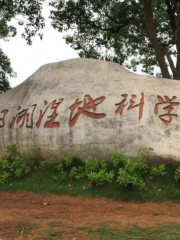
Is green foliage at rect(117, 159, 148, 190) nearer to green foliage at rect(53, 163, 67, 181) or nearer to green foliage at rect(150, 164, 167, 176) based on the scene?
green foliage at rect(150, 164, 167, 176)

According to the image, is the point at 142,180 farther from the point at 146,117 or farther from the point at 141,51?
the point at 141,51

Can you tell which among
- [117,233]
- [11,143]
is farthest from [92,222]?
[11,143]

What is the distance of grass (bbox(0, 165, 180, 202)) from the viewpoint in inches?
201

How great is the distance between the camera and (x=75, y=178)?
19.5 feet

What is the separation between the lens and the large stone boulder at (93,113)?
229 inches

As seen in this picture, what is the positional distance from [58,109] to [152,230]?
3401mm

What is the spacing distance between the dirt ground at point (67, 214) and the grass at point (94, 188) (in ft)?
0.39

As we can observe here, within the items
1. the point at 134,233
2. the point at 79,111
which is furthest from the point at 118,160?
the point at 134,233

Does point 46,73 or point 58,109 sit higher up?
point 46,73

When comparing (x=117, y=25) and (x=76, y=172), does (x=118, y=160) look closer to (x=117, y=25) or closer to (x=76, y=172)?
(x=76, y=172)

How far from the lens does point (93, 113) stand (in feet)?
20.5

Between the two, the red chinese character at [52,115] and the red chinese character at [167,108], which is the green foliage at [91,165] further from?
the red chinese character at [167,108]

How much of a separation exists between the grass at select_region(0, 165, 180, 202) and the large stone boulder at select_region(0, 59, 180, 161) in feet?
1.42

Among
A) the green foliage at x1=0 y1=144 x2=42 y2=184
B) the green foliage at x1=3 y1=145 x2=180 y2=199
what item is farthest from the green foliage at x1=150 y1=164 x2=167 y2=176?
the green foliage at x1=0 y1=144 x2=42 y2=184
